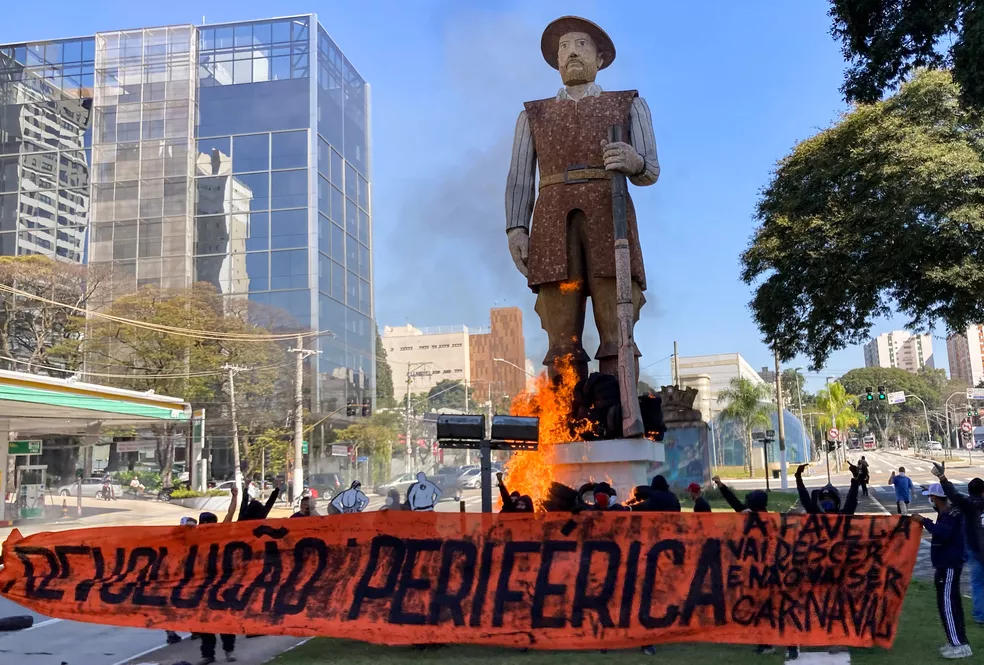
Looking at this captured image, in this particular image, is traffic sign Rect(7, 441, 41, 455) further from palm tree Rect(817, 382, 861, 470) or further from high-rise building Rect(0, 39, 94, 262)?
palm tree Rect(817, 382, 861, 470)

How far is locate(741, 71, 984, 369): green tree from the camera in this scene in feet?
72.2

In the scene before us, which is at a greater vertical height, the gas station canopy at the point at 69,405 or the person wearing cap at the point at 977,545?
the gas station canopy at the point at 69,405

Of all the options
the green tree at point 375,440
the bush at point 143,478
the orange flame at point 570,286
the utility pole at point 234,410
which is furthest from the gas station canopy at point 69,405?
the green tree at point 375,440

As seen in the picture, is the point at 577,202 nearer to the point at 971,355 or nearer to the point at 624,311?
the point at 624,311

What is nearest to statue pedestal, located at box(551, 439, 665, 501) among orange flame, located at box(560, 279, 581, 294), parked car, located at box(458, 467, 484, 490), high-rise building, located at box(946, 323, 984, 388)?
orange flame, located at box(560, 279, 581, 294)

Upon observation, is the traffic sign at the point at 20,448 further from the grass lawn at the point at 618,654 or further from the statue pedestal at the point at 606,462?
the grass lawn at the point at 618,654

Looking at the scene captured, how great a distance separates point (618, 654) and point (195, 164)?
62675mm

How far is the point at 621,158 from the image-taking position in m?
13.1

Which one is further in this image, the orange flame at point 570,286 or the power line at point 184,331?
the power line at point 184,331

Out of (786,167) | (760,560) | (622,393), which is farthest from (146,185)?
(760,560)

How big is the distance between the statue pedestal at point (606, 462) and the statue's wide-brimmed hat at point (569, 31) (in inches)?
264

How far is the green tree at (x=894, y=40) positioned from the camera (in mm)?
11094

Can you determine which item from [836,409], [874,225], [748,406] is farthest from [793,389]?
[874,225]

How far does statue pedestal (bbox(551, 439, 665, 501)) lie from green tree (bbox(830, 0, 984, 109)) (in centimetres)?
661
